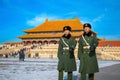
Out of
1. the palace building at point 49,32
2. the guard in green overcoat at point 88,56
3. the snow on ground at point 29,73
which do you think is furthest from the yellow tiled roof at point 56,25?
the guard in green overcoat at point 88,56

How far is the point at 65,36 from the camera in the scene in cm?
850

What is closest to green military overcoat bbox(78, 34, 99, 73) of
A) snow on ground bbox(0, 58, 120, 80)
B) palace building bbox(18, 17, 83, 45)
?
snow on ground bbox(0, 58, 120, 80)

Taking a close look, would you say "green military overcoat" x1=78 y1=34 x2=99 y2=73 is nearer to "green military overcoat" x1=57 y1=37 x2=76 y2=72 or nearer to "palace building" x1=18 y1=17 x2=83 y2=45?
"green military overcoat" x1=57 y1=37 x2=76 y2=72

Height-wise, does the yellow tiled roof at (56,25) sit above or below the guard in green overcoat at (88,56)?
above

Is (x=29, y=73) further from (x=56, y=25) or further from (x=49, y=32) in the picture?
(x=56, y=25)

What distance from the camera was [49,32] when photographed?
80.0 metres

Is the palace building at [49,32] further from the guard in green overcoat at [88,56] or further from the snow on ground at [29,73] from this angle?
the guard in green overcoat at [88,56]

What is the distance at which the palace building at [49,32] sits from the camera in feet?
255

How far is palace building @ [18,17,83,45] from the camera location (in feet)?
255

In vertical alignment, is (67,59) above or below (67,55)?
below

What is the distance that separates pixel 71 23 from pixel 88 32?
74716 mm

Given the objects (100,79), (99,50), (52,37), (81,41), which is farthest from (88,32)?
(52,37)

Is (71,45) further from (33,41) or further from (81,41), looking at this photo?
(33,41)

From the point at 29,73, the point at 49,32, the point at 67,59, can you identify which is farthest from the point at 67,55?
the point at 49,32
